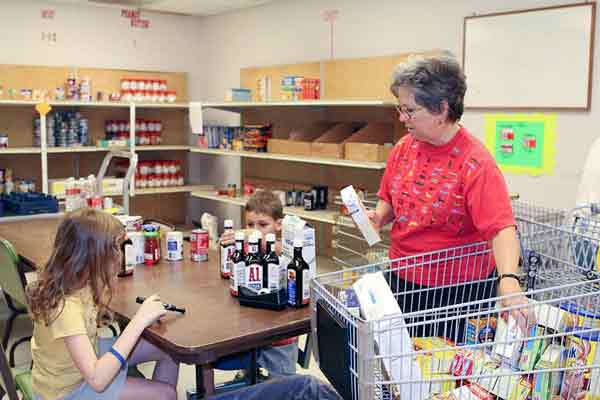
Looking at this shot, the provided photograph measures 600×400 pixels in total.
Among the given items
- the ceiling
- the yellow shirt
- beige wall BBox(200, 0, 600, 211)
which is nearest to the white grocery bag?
the yellow shirt

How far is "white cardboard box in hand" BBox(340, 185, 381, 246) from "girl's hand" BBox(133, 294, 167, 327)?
703mm

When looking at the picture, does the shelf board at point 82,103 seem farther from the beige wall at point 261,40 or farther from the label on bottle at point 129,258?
the label on bottle at point 129,258

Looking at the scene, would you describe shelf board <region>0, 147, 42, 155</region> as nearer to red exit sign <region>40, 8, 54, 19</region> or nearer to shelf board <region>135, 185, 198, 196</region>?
shelf board <region>135, 185, 198, 196</region>

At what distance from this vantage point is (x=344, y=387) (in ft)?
4.50

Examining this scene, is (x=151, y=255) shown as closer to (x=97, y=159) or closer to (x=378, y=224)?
(x=378, y=224)

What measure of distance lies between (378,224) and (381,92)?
12.6 feet

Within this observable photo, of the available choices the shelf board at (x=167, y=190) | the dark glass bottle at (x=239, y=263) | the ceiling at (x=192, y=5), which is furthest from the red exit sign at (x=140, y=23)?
the dark glass bottle at (x=239, y=263)

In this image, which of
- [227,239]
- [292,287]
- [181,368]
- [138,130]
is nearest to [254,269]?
[292,287]

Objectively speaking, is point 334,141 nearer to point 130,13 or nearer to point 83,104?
point 83,104

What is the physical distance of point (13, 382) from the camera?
6.42 feet

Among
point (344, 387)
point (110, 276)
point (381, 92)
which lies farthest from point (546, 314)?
point (381, 92)

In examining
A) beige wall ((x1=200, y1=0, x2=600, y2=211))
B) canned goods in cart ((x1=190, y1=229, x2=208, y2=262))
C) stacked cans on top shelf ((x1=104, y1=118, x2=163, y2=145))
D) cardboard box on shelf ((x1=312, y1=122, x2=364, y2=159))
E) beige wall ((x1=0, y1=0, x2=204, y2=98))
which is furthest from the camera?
stacked cans on top shelf ((x1=104, y1=118, x2=163, y2=145))

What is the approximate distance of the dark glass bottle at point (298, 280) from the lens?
218cm

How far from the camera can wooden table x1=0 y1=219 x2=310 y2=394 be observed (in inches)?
74.1
